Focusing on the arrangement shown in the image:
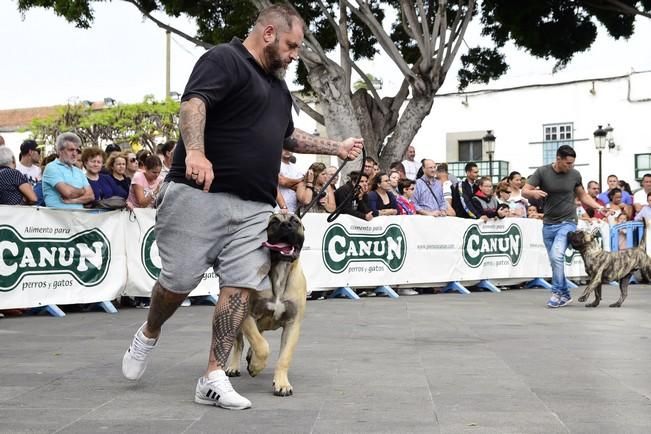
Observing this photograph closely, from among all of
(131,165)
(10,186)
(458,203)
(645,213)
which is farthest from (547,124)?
(10,186)

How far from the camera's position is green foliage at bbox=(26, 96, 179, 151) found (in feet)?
190

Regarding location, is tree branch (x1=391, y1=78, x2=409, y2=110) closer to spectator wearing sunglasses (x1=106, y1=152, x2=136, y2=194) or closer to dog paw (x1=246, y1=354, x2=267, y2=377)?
spectator wearing sunglasses (x1=106, y1=152, x2=136, y2=194)

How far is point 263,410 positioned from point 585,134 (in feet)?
123

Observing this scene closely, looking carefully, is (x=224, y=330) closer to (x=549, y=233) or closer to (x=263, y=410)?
(x=263, y=410)

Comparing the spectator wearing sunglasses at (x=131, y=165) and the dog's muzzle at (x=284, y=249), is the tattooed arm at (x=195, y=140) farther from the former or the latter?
the spectator wearing sunglasses at (x=131, y=165)

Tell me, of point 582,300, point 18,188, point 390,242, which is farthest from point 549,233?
point 18,188

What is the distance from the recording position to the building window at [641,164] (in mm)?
38531

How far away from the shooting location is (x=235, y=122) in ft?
15.6

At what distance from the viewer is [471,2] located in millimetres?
17406

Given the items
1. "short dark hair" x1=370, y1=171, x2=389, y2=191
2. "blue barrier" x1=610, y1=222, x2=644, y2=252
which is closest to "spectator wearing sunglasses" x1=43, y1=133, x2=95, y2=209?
"short dark hair" x1=370, y1=171, x2=389, y2=191

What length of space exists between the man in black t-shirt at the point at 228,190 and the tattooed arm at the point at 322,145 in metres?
0.53

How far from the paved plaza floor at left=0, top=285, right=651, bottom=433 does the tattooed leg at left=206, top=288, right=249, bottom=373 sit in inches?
11.6

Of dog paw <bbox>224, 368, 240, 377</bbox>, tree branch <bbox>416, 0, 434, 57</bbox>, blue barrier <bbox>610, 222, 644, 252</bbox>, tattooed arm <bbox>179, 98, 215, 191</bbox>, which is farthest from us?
blue barrier <bbox>610, 222, 644, 252</bbox>

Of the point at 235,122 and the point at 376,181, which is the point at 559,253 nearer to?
the point at 376,181
